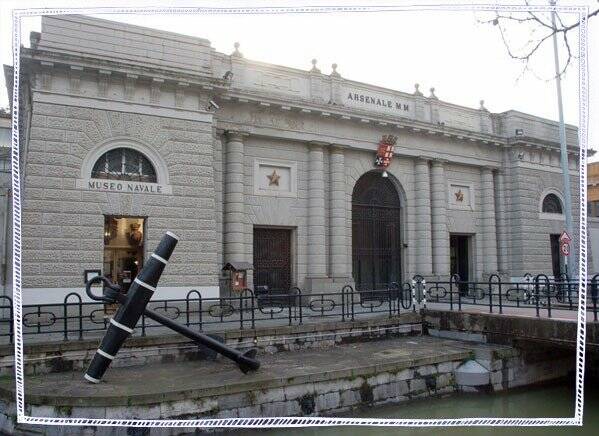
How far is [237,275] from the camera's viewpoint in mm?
15820

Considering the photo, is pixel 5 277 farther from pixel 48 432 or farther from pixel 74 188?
pixel 48 432

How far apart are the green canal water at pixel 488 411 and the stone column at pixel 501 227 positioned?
12.9 m

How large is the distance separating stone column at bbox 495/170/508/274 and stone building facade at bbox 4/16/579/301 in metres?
0.06

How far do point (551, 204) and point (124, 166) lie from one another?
554 inches

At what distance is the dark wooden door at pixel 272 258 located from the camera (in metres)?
17.8

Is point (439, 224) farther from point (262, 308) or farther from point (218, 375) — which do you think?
point (218, 375)

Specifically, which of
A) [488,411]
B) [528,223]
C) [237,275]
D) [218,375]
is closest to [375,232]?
[528,223]

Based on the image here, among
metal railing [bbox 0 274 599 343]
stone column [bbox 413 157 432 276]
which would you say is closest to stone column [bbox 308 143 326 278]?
metal railing [bbox 0 274 599 343]

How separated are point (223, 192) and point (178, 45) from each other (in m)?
4.72

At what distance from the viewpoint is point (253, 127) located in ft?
57.1

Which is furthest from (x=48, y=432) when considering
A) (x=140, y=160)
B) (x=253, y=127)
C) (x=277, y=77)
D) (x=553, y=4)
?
(x=277, y=77)

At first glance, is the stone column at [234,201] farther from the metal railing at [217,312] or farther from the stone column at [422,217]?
the stone column at [422,217]

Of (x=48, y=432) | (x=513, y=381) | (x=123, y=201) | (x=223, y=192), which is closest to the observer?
(x=48, y=432)

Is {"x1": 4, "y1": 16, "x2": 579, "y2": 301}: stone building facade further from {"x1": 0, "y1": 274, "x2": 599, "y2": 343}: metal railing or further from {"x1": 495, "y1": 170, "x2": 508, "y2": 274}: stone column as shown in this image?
{"x1": 0, "y1": 274, "x2": 599, "y2": 343}: metal railing
